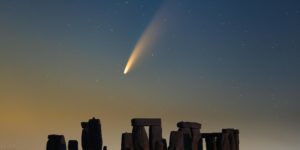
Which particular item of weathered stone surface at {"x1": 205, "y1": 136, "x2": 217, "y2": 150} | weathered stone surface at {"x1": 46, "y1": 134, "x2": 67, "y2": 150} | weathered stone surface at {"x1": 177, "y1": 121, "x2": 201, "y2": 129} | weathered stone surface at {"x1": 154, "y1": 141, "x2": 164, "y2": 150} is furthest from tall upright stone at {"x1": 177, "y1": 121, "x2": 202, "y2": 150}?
weathered stone surface at {"x1": 46, "y1": 134, "x2": 67, "y2": 150}

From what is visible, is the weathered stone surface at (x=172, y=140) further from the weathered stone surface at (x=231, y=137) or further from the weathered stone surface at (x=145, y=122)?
the weathered stone surface at (x=231, y=137)

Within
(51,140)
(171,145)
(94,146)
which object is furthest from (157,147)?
(51,140)

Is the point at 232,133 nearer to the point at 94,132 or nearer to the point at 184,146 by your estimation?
the point at 184,146

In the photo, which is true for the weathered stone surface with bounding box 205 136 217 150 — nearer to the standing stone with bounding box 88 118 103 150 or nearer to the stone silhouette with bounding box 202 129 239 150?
the stone silhouette with bounding box 202 129 239 150

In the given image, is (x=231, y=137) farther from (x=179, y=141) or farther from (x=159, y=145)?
(x=159, y=145)

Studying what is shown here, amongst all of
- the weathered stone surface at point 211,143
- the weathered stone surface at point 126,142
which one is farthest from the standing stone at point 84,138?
the weathered stone surface at point 211,143

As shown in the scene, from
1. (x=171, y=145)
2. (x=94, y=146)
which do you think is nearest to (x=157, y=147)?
(x=171, y=145)

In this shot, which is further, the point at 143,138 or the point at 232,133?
the point at 232,133
